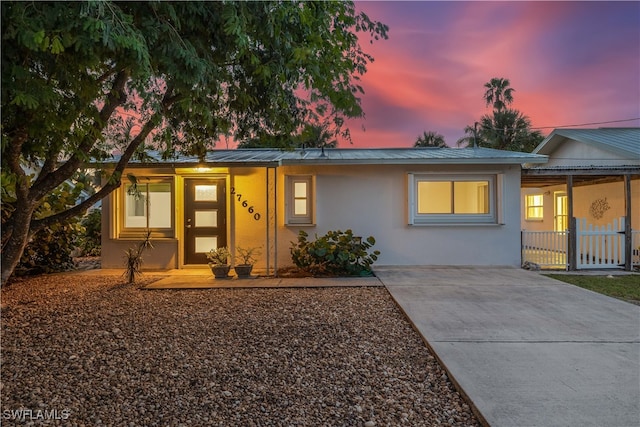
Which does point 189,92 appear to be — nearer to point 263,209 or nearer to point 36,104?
point 36,104

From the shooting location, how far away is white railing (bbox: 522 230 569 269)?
870 centimetres

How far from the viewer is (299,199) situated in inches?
362

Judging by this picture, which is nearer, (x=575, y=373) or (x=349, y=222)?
(x=575, y=373)

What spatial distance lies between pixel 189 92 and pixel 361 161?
5.65m

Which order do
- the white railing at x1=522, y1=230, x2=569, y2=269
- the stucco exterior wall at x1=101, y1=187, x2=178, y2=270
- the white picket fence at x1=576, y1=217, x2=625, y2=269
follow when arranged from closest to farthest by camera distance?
1. the white picket fence at x1=576, y1=217, x2=625, y2=269
2. the white railing at x1=522, y1=230, x2=569, y2=269
3. the stucco exterior wall at x1=101, y1=187, x2=178, y2=270

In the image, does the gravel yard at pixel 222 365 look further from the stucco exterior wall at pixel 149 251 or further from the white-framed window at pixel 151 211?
the white-framed window at pixel 151 211

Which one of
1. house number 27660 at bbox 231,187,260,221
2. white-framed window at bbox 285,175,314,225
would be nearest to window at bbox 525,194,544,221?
white-framed window at bbox 285,175,314,225

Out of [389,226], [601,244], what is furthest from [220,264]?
[601,244]

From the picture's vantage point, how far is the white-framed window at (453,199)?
898cm

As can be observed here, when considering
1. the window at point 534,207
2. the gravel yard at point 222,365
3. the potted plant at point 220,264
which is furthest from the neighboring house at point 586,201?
the potted plant at point 220,264

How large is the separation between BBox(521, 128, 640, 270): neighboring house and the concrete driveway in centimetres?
212

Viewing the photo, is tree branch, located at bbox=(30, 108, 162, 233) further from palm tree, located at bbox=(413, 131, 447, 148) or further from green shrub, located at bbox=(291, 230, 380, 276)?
palm tree, located at bbox=(413, 131, 447, 148)

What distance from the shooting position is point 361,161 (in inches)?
341

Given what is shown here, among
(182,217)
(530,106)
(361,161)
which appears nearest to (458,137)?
(530,106)
